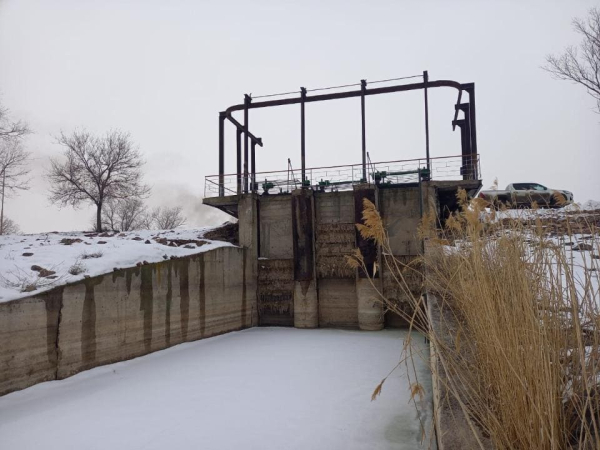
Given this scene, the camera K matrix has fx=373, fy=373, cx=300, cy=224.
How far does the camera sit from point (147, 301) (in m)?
9.38

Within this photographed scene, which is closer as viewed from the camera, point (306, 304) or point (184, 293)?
point (184, 293)

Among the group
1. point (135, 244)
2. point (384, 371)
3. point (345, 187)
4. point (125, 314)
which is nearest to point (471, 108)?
point (345, 187)

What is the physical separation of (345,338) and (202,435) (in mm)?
7254

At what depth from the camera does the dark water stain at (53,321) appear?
6.85m

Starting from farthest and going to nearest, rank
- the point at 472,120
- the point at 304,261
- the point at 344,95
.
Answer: the point at 344,95 → the point at 472,120 → the point at 304,261

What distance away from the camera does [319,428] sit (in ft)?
17.6

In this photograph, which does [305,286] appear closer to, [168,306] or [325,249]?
A: [325,249]

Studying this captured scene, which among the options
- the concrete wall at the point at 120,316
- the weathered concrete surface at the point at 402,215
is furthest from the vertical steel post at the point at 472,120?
the concrete wall at the point at 120,316

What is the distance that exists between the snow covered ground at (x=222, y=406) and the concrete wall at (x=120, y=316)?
1.27 ft

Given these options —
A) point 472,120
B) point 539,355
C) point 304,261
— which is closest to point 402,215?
point 304,261

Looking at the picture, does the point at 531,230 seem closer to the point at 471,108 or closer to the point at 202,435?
the point at 202,435

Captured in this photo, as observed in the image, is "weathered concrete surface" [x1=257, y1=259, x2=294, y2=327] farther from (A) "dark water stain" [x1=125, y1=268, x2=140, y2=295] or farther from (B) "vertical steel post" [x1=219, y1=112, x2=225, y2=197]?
(A) "dark water stain" [x1=125, y1=268, x2=140, y2=295]

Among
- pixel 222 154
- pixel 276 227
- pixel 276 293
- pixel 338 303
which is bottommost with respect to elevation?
pixel 338 303

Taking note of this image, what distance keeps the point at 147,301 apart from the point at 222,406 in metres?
4.22
